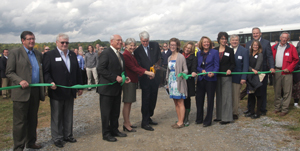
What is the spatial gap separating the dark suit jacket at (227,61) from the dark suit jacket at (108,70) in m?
2.65

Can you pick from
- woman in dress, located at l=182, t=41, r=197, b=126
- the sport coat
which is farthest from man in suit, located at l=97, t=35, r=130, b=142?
woman in dress, located at l=182, t=41, r=197, b=126

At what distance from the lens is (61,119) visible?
4.61 m

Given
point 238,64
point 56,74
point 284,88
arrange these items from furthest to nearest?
point 284,88 < point 238,64 < point 56,74

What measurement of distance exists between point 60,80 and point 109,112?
1205 millimetres

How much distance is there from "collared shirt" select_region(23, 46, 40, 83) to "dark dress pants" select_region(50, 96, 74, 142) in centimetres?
55

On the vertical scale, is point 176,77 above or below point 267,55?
below

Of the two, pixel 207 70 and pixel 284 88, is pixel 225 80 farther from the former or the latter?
pixel 284 88

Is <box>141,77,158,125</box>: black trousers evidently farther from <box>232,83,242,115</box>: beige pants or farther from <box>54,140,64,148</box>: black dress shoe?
<box>232,83,242,115</box>: beige pants

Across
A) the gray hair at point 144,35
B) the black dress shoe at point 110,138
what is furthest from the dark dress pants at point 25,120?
the gray hair at point 144,35

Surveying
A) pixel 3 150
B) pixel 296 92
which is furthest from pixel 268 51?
pixel 3 150

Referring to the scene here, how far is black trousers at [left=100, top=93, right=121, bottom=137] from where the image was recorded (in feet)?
15.2

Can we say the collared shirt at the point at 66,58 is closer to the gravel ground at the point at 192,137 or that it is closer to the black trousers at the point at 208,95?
the gravel ground at the point at 192,137

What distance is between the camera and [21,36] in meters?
4.16

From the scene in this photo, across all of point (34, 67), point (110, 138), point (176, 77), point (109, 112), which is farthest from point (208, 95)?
point (34, 67)
